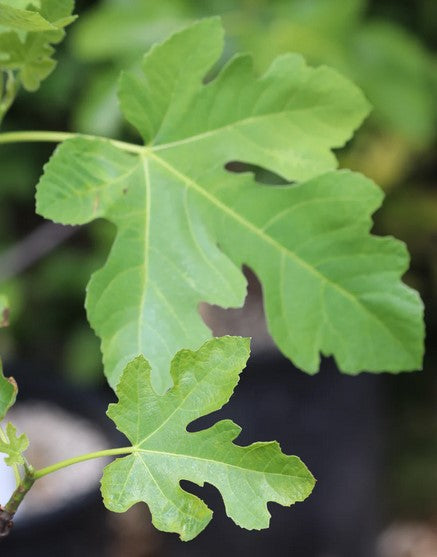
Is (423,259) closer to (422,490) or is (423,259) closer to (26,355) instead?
(422,490)

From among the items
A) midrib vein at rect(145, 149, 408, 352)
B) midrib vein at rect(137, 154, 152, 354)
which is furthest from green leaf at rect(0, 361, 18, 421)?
midrib vein at rect(145, 149, 408, 352)

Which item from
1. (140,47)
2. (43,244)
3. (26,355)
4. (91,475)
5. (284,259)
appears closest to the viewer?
(284,259)

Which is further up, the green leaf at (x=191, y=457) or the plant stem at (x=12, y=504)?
the green leaf at (x=191, y=457)

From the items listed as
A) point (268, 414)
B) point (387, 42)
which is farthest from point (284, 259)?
point (268, 414)

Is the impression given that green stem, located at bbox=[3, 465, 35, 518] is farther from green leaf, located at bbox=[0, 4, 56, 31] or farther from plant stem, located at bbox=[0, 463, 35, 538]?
green leaf, located at bbox=[0, 4, 56, 31]

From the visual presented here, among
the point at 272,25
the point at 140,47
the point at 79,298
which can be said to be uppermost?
the point at 272,25

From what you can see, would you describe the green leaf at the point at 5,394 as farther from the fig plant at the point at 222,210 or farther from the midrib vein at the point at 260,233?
the midrib vein at the point at 260,233

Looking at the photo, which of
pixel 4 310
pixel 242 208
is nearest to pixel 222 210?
pixel 242 208

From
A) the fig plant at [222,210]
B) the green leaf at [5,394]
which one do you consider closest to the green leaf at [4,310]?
the fig plant at [222,210]
